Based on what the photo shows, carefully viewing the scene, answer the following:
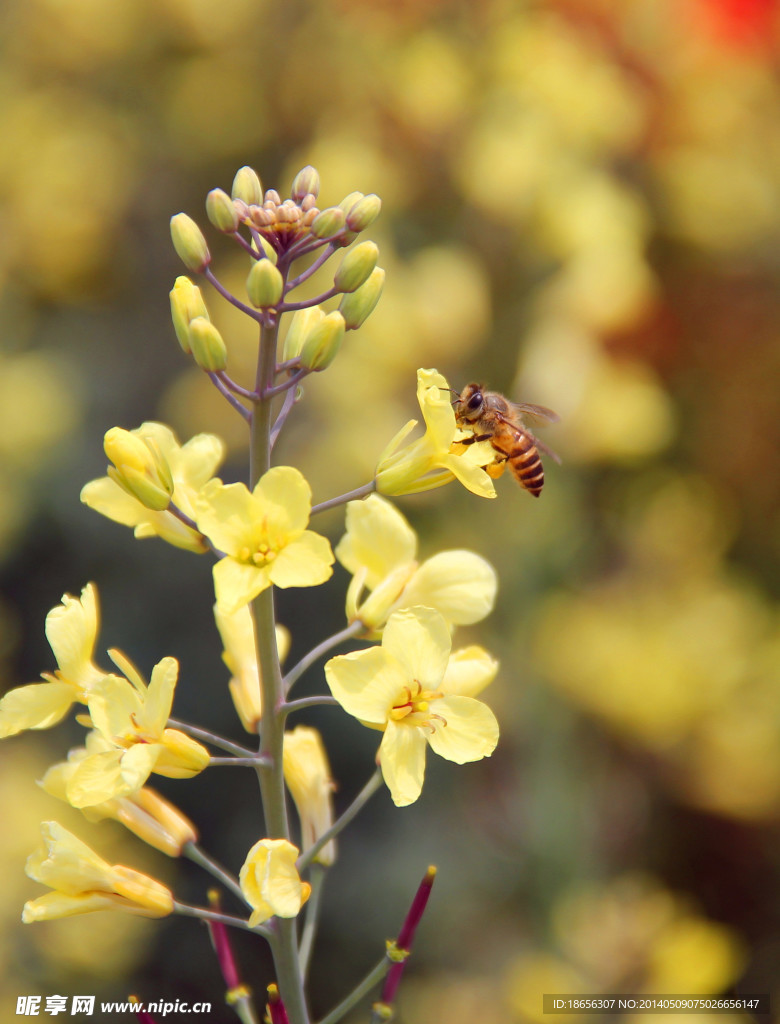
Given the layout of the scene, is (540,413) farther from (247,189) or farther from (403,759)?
(403,759)

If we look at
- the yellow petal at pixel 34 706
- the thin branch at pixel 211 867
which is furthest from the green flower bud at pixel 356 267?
the thin branch at pixel 211 867

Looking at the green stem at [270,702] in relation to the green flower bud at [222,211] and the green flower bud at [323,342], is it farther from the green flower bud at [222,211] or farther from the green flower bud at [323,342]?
the green flower bud at [222,211]

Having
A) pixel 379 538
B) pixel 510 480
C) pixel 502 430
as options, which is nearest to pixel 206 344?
pixel 379 538

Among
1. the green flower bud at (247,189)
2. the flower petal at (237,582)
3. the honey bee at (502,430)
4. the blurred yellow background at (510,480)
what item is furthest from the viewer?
the blurred yellow background at (510,480)

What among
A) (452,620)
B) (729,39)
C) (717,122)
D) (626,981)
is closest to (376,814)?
(626,981)

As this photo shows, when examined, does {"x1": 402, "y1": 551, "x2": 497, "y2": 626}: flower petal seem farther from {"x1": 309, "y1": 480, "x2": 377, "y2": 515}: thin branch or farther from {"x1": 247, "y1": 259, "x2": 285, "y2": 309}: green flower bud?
{"x1": 247, "y1": 259, "x2": 285, "y2": 309}: green flower bud
